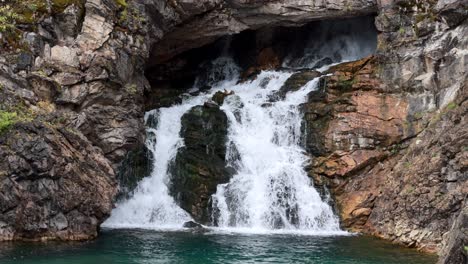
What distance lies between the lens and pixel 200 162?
88.4 ft

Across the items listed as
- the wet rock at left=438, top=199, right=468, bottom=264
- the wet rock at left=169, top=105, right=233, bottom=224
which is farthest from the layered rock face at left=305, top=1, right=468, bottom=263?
the wet rock at left=438, top=199, right=468, bottom=264

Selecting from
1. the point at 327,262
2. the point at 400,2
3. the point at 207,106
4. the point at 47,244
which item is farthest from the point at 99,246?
the point at 400,2

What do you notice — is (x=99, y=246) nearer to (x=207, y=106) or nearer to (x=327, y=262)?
(x=327, y=262)

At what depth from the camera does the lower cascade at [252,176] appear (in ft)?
81.2

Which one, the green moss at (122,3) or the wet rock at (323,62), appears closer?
the green moss at (122,3)

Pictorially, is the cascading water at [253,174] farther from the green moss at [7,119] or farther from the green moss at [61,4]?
the green moss at [61,4]

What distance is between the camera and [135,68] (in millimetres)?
24938

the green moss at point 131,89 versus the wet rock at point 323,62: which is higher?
the wet rock at point 323,62

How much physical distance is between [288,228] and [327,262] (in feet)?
24.1

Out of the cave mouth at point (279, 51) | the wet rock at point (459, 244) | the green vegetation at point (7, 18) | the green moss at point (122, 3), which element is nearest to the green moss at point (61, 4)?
the green vegetation at point (7, 18)

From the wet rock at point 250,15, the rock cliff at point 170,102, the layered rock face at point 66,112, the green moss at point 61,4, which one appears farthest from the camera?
the wet rock at point 250,15

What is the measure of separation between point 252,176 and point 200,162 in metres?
2.88

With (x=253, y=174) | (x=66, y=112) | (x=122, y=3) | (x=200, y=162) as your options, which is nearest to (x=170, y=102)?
(x=200, y=162)

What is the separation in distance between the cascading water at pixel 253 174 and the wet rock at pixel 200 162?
361mm
